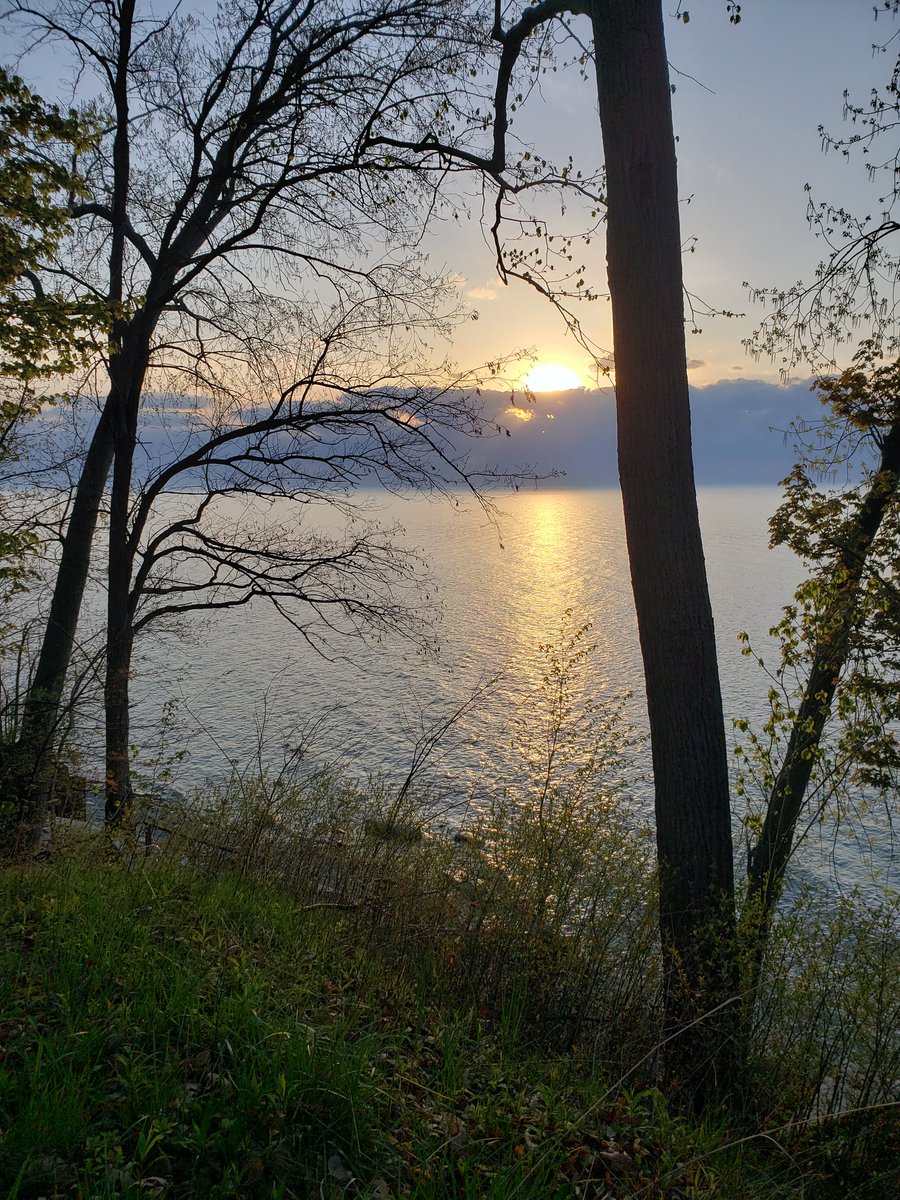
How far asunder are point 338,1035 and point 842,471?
762 centimetres

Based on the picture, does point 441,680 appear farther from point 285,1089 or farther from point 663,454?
point 285,1089

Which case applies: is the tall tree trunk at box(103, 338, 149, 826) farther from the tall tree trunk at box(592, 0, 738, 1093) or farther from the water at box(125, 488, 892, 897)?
the tall tree trunk at box(592, 0, 738, 1093)

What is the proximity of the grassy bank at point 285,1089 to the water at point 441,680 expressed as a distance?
15.0 ft

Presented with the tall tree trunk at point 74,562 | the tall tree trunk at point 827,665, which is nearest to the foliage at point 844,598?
the tall tree trunk at point 827,665

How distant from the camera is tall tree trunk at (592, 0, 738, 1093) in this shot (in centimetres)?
471

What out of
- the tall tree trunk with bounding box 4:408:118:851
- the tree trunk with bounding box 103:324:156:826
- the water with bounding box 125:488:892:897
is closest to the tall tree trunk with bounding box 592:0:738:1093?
the water with bounding box 125:488:892:897

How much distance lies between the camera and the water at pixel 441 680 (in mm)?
15211

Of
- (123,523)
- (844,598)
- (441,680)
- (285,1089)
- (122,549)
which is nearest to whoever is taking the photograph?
(285,1089)

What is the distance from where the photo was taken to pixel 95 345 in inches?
211

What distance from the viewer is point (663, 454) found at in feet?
15.6

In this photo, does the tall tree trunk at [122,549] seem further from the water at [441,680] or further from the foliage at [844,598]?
the foliage at [844,598]

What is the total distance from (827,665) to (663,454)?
12.6 ft

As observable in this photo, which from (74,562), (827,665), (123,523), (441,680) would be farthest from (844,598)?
(441,680)

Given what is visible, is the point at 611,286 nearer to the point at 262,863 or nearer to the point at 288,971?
the point at 288,971
